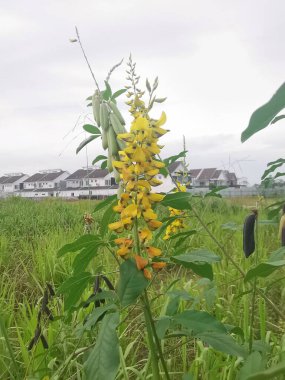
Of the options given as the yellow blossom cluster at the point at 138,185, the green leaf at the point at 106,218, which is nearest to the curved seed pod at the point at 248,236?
the yellow blossom cluster at the point at 138,185

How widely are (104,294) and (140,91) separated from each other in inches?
26.8

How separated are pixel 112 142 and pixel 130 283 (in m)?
0.37

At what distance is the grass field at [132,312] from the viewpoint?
130 cm

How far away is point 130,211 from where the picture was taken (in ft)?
2.88

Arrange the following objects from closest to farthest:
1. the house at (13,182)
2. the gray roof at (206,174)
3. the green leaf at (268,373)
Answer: the green leaf at (268,373)
the gray roof at (206,174)
the house at (13,182)

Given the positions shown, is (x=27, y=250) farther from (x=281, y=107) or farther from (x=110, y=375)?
(x=281, y=107)

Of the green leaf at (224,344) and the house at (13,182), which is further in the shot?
the house at (13,182)

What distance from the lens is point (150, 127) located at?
94 centimetres

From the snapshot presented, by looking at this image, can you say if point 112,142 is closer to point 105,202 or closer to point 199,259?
point 105,202

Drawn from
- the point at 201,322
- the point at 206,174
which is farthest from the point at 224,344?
the point at 206,174

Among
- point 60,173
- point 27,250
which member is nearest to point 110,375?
point 27,250

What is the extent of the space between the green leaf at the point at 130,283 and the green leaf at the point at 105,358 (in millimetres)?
82

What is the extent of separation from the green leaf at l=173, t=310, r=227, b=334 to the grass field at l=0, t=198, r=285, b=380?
6.6 inches

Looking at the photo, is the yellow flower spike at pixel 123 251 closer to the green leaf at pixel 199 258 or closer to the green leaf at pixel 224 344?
the green leaf at pixel 199 258
